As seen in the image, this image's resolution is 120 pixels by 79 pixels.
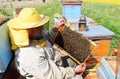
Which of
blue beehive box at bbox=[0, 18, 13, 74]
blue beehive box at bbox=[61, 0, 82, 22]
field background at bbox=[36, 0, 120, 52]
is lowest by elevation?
field background at bbox=[36, 0, 120, 52]

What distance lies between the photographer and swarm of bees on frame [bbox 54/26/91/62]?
7.34 feet

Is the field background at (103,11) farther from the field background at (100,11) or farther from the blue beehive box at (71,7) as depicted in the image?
the blue beehive box at (71,7)

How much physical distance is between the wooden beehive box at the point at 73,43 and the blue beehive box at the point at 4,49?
612 millimetres

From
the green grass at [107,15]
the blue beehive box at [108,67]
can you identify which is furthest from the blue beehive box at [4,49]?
the green grass at [107,15]

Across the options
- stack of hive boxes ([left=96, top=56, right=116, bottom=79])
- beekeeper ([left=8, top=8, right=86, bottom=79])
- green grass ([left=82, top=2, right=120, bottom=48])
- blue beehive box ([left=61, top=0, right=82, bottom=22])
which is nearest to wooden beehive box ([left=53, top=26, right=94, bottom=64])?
stack of hive boxes ([left=96, top=56, right=116, bottom=79])

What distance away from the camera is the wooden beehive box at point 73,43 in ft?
7.32

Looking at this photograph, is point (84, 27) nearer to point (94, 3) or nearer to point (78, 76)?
point (78, 76)

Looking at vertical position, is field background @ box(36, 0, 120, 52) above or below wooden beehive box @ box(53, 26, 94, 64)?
below

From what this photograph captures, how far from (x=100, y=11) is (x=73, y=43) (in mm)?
5774

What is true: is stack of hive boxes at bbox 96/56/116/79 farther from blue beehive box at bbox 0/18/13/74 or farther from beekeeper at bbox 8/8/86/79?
blue beehive box at bbox 0/18/13/74

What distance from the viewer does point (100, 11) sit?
7902 mm

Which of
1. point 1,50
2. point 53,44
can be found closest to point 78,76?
point 53,44

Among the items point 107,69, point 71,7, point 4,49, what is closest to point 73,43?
point 107,69

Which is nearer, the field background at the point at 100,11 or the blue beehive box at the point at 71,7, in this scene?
the blue beehive box at the point at 71,7
